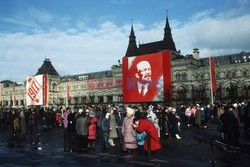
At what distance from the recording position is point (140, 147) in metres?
12.7

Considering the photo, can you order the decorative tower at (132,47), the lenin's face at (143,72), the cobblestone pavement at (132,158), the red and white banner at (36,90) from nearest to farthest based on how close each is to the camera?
the cobblestone pavement at (132,158) → the red and white banner at (36,90) → the lenin's face at (143,72) → the decorative tower at (132,47)

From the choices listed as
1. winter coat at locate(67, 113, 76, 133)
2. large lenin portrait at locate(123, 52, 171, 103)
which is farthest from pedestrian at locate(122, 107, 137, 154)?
large lenin portrait at locate(123, 52, 171, 103)

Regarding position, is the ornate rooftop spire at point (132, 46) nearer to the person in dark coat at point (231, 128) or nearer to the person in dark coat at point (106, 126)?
the person in dark coat at point (106, 126)

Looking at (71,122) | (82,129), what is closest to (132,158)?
(82,129)

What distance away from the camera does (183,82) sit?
6662cm

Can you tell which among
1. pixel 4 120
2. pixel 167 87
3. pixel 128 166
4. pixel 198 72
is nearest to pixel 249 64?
pixel 198 72

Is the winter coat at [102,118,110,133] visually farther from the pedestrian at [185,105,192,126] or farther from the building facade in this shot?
the building facade

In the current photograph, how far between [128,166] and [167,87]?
21.3m

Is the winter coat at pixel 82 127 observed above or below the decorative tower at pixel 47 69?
below

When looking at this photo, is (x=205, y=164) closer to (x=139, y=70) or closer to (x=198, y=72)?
(x=139, y=70)

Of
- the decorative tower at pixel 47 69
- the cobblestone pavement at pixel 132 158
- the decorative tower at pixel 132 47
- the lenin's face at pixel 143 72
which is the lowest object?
the cobblestone pavement at pixel 132 158

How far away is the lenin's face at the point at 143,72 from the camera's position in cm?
2962

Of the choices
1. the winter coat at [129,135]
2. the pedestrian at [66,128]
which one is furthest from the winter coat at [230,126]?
the pedestrian at [66,128]

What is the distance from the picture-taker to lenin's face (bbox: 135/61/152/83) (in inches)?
1166
